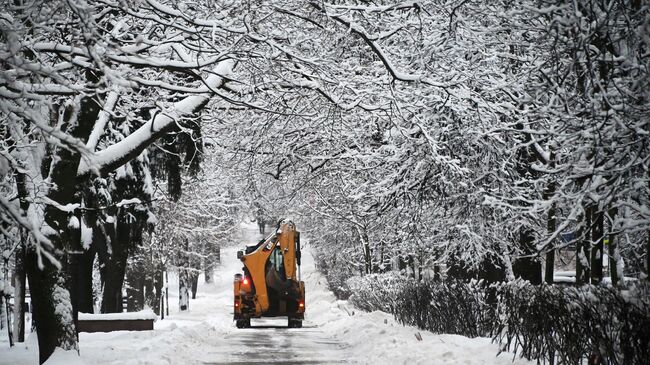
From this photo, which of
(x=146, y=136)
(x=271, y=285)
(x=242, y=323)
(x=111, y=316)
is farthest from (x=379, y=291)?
(x=146, y=136)

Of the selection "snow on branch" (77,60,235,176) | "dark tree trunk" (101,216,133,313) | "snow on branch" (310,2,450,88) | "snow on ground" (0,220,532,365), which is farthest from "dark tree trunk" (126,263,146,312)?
"snow on branch" (310,2,450,88)

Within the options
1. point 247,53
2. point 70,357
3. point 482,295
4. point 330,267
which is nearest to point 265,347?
point 482,295

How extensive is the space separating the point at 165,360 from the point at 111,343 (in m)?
2.58

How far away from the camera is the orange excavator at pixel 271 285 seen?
24.4 metres

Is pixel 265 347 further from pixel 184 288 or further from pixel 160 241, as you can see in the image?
pixel 184 288

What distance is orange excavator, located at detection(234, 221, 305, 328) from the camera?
24.4 m

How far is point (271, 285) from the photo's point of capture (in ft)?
81.6

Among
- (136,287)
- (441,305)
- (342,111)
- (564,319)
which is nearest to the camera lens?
(564,319)

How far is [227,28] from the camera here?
834 centimetres

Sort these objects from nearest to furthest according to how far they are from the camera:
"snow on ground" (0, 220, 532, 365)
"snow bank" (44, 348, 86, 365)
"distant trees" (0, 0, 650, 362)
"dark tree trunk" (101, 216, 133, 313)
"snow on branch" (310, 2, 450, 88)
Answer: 1. "distant trees" (0, 0, 650, 362)
2. "snow on branch" (310, 2, 450, 88)
3. "snow bank" (44, 348, 86, 365)
4. "snow on ground" (0, 220, 532, 365)
5. "dark tree trunk" (101, 216, 133, 313)

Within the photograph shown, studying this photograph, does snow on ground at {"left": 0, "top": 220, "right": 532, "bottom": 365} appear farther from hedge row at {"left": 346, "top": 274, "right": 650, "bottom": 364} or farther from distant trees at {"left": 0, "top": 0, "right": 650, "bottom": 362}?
distant trees at {"left": 0, "top": 0, "right": 650, "bottom": 362}

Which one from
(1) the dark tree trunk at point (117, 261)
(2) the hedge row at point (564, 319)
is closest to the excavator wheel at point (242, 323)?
(1) the dark tree trunk at point (117, 261)

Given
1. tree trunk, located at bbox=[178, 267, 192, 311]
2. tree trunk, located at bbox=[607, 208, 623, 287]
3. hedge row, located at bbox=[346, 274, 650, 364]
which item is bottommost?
tree trunk, located at bbox=[178, 267, 192, 311]

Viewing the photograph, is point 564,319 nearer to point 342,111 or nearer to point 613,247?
point 613,247
